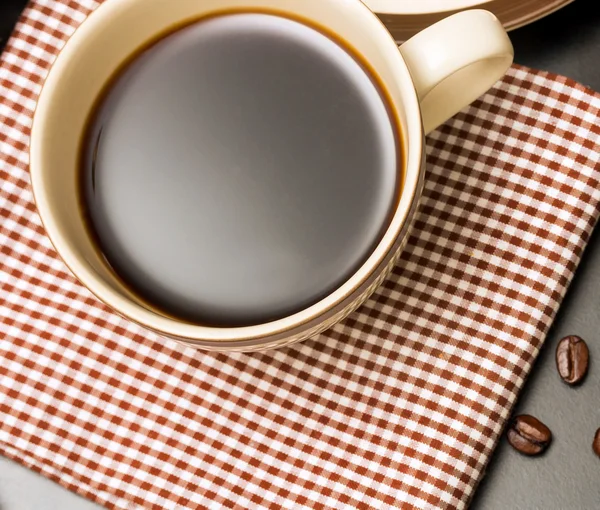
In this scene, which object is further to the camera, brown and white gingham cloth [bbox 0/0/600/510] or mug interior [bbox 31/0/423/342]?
brown and white gingham cloth [bbox 0/0/600/510]

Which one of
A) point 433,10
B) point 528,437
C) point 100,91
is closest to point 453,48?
point 433,10

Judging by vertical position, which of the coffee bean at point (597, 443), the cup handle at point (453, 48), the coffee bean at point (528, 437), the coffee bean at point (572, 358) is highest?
the cup handle at point (453, 48)

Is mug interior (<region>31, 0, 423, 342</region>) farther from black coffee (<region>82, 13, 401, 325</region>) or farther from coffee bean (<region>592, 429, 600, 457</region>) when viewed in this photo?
coffee bean (<region>592, 429, 600, 457</region>)

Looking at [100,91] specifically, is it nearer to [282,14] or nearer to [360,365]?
[282,14]

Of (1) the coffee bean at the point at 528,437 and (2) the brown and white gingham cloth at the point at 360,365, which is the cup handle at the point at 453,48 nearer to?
(2) the brown and white gingham cloth at the point at 360,365

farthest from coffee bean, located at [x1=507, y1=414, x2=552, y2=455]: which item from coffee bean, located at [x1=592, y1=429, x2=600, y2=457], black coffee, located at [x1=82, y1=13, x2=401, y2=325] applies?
black coffee, located at [x1=82, y1=13, x2=401, y2=325]

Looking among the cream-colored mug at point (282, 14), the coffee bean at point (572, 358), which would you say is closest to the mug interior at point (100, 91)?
the cream-colored mug at point (282, 14)

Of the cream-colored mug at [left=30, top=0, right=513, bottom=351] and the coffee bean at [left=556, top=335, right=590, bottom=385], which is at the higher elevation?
the cream-colored mug at [left=30, top=0, right=513, bottom=351]
